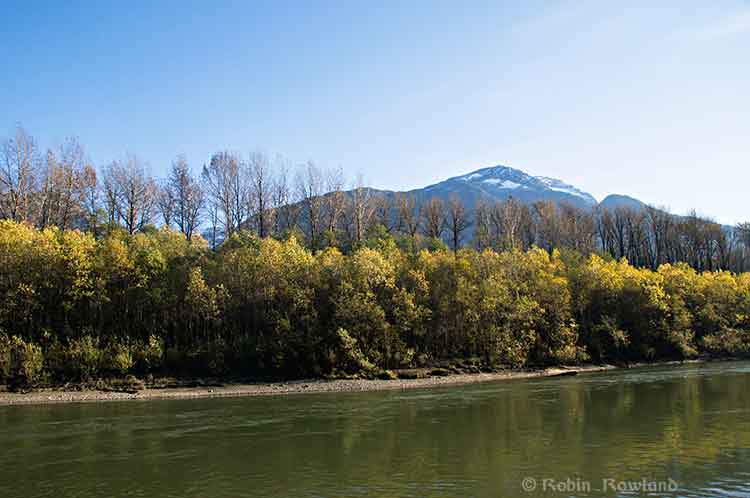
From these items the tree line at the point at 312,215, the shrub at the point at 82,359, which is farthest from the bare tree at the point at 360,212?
the shrub at the point at 82,359

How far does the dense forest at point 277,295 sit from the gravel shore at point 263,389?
2.96 meters

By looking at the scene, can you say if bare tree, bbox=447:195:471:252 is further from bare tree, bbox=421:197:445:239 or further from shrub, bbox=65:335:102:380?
shrub, bbox=65:335:102:380

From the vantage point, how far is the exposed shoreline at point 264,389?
5531cm

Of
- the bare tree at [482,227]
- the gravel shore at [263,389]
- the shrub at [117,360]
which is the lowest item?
the gravel shore at [263,389]

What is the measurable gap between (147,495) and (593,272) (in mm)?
79997

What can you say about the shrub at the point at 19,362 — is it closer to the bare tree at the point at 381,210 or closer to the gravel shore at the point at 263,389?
the gravel shore at the point at 263,389

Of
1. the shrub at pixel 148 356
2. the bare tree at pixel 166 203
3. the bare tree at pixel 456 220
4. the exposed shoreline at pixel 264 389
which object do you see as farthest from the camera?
the bare tree at pixel 456 220

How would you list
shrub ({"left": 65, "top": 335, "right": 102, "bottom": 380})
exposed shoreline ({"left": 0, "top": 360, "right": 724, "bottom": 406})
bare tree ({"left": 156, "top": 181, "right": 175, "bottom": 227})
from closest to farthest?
exposed shoreline ({"left": 0, "top": 360, "right": 724, "bottom": 406}) → shrub ({"left": 65, "top": 335, "right": 102, "bottom": 380}) → bare tree ({"left": 156, "top": 181, "right": 175, "bottom": 227})

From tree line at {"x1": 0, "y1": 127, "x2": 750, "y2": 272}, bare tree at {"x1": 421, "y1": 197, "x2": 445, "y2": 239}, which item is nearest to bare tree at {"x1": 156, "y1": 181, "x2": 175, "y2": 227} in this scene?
tree line at {"x1": 0, "y1": 127, "x2": 750, "y2": 272}

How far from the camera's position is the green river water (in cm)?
2223

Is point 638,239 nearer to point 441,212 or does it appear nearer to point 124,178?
point 441,212

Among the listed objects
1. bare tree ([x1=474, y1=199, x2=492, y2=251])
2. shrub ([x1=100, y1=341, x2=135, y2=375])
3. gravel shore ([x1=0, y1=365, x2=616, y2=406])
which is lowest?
gravel shore ([x1=0, y1=365, x2=616, y2=406])

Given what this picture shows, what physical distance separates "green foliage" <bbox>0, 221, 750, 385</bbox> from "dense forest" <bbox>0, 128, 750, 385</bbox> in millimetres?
194

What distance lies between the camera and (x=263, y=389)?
62.6 m
